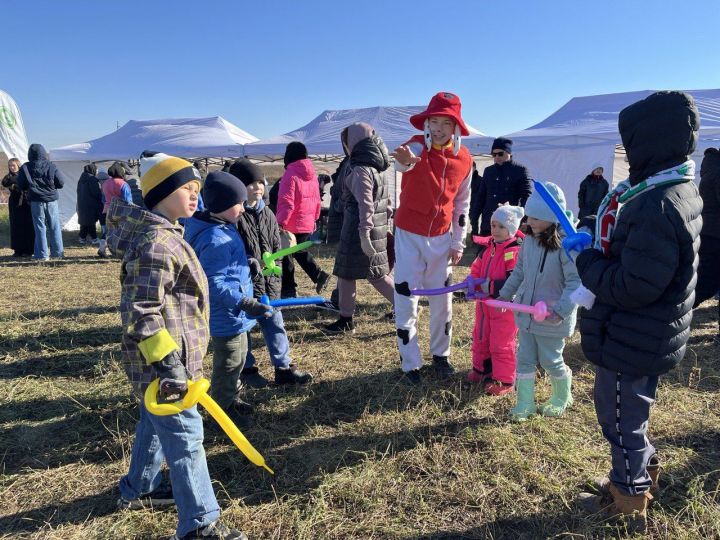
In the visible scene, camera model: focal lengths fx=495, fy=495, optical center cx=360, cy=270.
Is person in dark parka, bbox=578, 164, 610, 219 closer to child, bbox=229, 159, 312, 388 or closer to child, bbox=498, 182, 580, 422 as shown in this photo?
child, bbox=498, 182, 580, 422

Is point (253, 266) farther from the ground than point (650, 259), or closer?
closer

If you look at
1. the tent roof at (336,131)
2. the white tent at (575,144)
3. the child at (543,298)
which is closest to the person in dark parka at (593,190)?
the white tent at (575,144)

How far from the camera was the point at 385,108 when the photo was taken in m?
16.0

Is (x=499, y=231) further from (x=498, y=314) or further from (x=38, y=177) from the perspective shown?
(x=38, y=177)

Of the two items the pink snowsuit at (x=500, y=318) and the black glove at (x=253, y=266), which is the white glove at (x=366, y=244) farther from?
the black glove at (x=253, y=266)

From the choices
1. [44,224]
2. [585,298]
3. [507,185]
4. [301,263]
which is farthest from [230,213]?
[44,224]

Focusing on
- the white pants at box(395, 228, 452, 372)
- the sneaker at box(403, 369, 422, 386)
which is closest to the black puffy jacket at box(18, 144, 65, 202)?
the white pants at box(395, 228, 452, 372)

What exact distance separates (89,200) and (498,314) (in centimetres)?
1122

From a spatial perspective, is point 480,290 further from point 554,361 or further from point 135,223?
point 135,223

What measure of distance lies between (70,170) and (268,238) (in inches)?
545

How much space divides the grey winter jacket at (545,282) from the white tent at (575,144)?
29.2 feet

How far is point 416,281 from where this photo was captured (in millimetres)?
3717

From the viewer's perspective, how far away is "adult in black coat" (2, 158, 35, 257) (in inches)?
384

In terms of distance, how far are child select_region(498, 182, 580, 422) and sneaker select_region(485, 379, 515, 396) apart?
1.03ft
